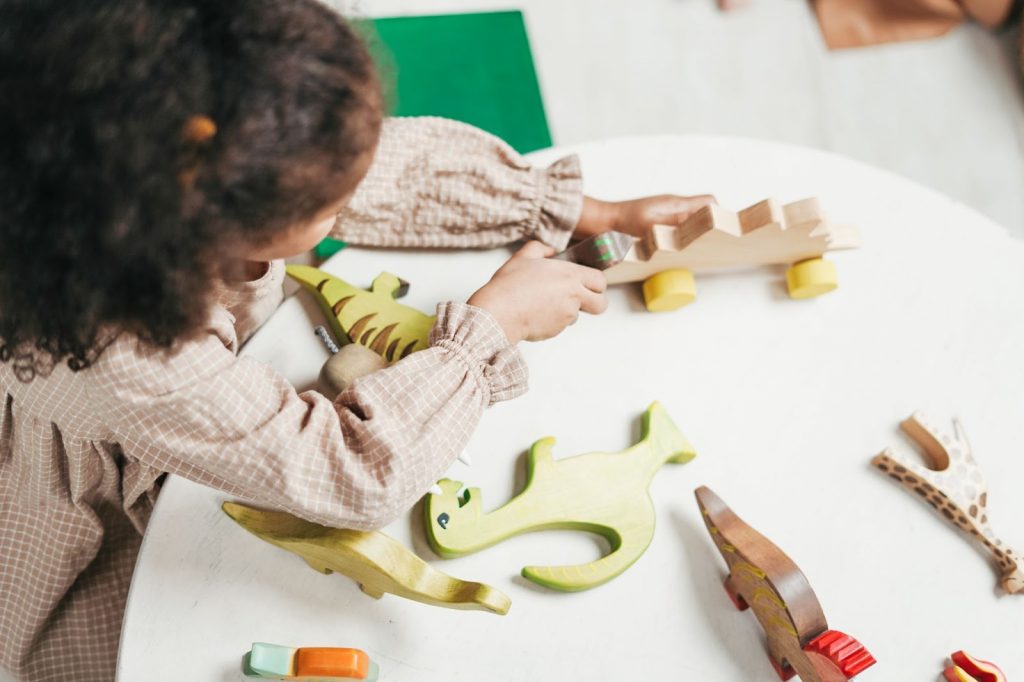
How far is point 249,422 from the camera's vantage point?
504 millimetres

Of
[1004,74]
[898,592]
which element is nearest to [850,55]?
[1004,74]

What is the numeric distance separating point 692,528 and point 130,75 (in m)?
0.46

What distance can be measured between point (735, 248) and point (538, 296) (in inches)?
6.7

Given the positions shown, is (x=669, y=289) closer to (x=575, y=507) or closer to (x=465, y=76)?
(x=575, y=507)

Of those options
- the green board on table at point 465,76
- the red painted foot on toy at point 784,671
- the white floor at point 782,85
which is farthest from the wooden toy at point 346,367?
the white floor at point 782,85

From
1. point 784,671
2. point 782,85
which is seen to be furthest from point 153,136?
point 782,85

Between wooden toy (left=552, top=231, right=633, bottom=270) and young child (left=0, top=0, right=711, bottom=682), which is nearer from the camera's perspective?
young child (left=0, top=0, right=711, bottom=682)

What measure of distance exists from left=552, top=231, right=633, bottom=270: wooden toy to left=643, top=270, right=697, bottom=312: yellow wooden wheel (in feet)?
0.13

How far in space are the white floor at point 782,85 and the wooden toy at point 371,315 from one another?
72 cm

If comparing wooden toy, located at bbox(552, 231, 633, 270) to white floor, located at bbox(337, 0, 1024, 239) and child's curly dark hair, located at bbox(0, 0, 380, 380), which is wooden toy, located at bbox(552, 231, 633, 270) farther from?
white floor, located at bbox(337, 0, 1024, 239)

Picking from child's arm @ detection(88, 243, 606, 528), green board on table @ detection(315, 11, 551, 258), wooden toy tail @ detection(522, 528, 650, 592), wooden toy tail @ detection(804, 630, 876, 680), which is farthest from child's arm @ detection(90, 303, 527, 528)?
green board on table @ detection(315, 11, 551, 258)

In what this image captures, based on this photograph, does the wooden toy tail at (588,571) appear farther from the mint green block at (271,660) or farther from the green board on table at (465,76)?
the green board on table at (465,76)

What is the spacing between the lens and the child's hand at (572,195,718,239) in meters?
0.71

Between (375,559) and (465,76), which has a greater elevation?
(465,76)
